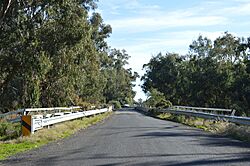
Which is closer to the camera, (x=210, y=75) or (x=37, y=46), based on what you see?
(x=37, y=46)

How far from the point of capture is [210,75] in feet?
233

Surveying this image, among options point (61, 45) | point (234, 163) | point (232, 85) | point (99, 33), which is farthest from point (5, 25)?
point (232, 85)

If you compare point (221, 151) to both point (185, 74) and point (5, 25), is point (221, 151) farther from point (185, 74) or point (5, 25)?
point (185, 74)

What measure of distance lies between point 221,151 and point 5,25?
21402mm

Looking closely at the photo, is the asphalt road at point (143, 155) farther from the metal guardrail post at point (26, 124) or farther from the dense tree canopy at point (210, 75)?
the dense tree canopy at point (210, 75)

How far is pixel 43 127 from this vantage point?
21.0m

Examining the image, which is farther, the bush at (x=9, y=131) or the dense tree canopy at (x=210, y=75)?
the dense tree canopy at (x=210, y=75)

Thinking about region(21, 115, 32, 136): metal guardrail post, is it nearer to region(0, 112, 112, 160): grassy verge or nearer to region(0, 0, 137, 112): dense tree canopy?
region(0, 112, 112, 160): grassy verge

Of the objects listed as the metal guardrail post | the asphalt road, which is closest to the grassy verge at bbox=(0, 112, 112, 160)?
the metal guardrail post

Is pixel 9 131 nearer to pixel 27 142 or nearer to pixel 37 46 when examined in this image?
pixel 27 142

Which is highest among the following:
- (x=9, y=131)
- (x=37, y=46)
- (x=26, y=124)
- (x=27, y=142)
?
(x=37, y=46)

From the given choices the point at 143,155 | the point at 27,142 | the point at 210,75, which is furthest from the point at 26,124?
the point at 210,75

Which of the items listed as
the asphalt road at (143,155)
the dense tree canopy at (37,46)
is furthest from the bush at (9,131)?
the dense tree canopy at (37,46)

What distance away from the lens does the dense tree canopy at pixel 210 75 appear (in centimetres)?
6331
